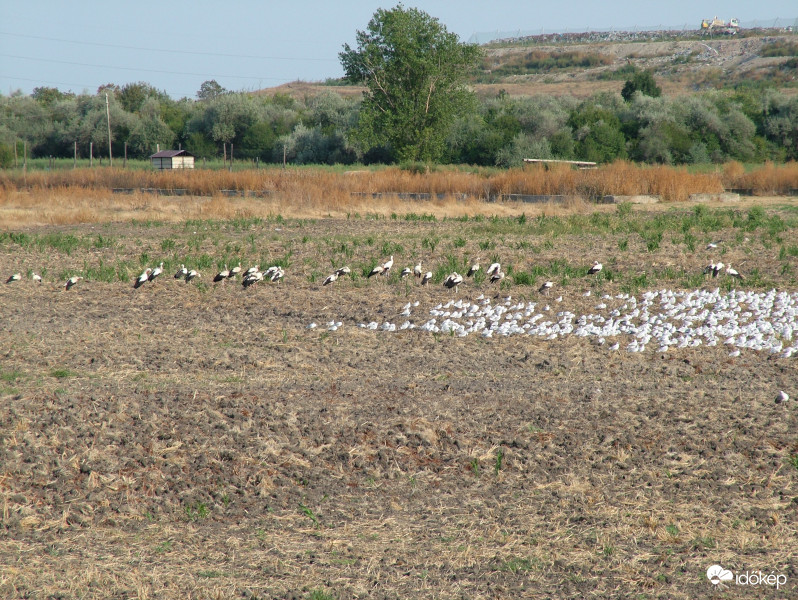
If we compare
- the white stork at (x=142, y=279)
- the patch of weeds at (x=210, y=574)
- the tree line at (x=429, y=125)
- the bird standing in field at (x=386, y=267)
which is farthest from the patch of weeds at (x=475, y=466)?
the tree line at (x=429, y=125)

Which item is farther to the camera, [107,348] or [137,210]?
[137,210]

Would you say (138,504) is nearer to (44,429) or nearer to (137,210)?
(44,429)

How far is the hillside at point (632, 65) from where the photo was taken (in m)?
84.6

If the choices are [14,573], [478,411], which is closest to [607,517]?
[478,411]

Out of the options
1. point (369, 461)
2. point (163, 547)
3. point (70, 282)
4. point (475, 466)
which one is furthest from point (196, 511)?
point (70, 282)

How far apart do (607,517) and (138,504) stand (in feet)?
9.55

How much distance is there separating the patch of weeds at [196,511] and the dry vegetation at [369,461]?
0.03 meters

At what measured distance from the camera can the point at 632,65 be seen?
101m

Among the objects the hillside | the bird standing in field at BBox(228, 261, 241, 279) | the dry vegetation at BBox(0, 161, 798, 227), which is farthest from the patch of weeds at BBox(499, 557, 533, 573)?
the hillside

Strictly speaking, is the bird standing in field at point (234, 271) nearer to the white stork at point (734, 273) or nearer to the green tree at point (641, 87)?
the white stork at point (734, 273)

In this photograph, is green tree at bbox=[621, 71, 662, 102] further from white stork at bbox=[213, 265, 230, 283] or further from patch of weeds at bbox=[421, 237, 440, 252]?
white stork at bbox=[213, 265, 230, 283]

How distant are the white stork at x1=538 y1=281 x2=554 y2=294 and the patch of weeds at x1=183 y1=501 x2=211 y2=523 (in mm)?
6727

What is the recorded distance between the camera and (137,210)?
22984 millimetres

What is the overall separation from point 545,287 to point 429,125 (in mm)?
29490
